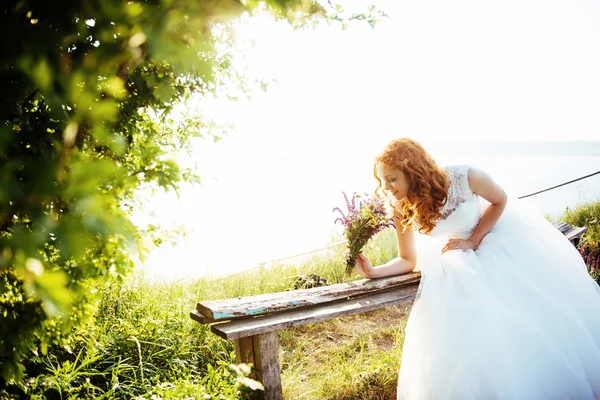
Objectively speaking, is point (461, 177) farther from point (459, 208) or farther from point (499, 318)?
point (499, 318)

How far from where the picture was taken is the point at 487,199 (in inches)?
130

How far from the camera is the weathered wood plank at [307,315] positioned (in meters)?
2.37

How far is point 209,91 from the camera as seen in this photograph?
2.16m

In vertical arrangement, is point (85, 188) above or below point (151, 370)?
above

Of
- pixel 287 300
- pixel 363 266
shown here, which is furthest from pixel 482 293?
pixel 287 300

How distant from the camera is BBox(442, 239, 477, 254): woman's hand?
10.3 feet

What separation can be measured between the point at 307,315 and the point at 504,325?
1.23 meters

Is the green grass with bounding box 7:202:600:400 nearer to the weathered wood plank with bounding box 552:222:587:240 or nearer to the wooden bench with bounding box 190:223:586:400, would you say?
the wooden bench with bounding box 190:223:586:400

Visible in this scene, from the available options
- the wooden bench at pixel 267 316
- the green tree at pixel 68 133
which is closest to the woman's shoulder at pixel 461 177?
the wooden bench at pixel 267 316

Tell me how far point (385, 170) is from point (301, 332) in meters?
2.00

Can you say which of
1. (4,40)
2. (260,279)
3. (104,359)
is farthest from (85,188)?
(260,279)

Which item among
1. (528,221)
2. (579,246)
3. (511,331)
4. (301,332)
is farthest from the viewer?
(579,246)

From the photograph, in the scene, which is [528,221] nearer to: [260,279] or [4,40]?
[260,279]

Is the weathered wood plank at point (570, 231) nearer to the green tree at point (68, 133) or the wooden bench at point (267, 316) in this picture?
the wooden bench at point (267, 316)
